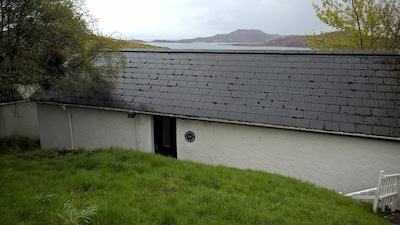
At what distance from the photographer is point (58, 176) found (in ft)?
26.0

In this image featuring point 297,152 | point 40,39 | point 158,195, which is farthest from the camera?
point 297,152

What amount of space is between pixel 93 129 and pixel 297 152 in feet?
28.4

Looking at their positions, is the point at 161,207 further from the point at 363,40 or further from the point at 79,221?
the point at 363,40

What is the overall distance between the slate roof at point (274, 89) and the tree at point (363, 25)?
1175cm

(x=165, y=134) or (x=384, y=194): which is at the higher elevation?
(x=384, y=194)

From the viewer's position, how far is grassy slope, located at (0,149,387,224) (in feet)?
→ 19.0

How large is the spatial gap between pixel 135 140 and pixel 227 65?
199 inches

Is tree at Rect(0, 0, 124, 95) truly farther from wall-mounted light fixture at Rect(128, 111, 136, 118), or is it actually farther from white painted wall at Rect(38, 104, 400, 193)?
white painted wall at Rect(38, 104, 400, 193)

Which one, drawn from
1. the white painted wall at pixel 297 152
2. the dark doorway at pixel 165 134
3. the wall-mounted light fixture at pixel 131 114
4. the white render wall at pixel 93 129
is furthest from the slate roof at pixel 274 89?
the dark doorway at pixel 165 134

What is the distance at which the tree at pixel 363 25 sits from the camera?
68.4 ft

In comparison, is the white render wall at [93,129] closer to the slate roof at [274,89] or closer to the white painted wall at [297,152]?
the slate roof at [274,89]

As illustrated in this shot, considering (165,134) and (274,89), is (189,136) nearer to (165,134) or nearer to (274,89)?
(165,134)

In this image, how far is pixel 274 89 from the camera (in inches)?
448

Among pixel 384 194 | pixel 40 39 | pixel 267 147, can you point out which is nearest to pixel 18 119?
pixel 40 39
